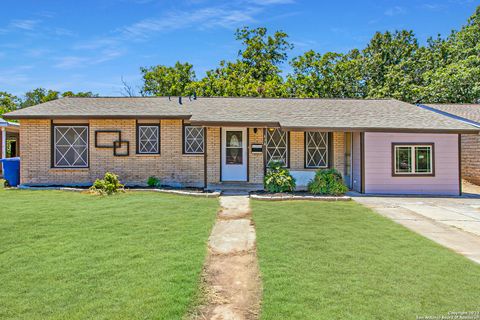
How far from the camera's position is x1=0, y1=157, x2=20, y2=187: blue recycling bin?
11953 mm

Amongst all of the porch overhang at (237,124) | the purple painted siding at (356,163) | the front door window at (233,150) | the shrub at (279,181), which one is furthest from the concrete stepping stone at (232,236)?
the purple painted siding at (356,163)

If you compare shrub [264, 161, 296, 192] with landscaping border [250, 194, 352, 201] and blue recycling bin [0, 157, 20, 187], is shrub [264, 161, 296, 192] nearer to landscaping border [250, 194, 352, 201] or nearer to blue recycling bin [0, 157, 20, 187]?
landscaping border [250, 194, 352, 201]

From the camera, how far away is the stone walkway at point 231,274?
3166 mm

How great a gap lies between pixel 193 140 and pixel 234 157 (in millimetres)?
1694

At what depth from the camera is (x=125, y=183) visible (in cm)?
1197

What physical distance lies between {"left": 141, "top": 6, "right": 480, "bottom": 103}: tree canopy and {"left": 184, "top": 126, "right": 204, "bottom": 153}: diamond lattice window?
14190mm

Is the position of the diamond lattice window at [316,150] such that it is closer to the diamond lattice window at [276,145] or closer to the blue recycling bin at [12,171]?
the diamond lattice window at [276,145]

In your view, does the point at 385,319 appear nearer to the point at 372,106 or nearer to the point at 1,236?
the point at 1,236

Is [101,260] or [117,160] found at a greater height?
[117,160]

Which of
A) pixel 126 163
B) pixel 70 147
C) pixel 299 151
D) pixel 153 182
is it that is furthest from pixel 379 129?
pixel 70 147

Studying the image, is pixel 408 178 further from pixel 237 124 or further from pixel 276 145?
pixel 237 124

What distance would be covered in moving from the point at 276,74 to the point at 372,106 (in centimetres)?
1752

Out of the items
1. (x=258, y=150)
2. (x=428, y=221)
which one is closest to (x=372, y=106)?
(x=258, y=150)

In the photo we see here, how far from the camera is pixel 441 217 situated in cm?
760
